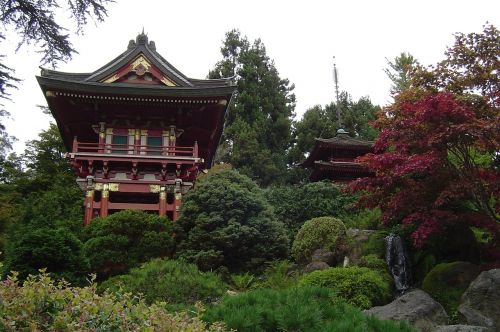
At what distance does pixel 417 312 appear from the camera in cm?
972

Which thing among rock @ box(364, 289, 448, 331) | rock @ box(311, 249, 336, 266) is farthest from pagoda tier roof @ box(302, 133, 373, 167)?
rock @ box(364, 289, 448, 331)

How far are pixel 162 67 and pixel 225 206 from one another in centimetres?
869

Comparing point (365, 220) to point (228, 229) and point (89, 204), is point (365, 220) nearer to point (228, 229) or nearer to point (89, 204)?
point (228, 229)

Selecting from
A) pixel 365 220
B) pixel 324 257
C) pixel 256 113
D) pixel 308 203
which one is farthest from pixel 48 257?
pixel 256 113

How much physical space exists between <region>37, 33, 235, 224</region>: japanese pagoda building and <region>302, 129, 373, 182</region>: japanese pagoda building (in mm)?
7641

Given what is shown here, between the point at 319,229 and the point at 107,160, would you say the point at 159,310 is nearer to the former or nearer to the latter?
the point at 319,229

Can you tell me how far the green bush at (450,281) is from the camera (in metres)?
12.1

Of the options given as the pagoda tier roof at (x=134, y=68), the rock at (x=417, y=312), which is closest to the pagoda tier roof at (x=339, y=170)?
the pagoda tier roof at (x=134, y=68)

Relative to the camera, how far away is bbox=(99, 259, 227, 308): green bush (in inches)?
393

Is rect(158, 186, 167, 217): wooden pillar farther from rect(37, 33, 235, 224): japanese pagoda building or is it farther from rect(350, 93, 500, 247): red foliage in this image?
rect(350, 93, 500, 247): red foliage

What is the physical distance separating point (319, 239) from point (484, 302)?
19.8 feet

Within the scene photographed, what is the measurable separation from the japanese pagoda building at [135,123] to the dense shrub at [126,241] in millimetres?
3594

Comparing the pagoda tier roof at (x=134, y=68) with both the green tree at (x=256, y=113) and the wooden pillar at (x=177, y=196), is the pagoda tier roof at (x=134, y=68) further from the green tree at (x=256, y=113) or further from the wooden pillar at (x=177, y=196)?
the green tree at (x=256, y=113)

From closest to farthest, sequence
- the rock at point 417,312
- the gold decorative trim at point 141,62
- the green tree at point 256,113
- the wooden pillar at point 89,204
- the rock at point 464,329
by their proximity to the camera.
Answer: the rock at point 464,329 → the rock at point 417,312 → the wooden pillar at point 89,204 → the gold decorative trim at point 141,62 → the green tree at point 256,113
